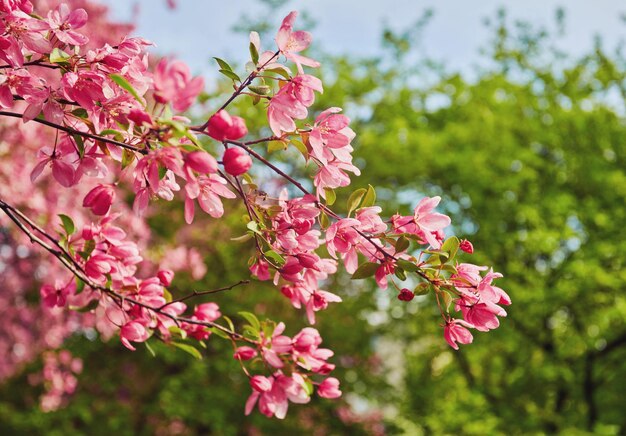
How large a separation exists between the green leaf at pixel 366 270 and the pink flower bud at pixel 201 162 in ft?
1.82

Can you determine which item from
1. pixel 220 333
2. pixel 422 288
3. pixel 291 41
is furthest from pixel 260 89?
pixel 220 333

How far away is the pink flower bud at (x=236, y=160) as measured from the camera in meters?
1.46

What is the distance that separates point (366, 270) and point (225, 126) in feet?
1.96

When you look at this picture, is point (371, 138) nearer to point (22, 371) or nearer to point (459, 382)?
point (459, 382)

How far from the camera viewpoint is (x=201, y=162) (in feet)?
4.50

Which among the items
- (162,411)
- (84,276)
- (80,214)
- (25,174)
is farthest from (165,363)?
(84,276)

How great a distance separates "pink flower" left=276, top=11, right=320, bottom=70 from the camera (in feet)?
5.78

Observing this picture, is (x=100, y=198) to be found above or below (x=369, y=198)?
below

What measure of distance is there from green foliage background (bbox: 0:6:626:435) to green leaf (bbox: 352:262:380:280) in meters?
5.62

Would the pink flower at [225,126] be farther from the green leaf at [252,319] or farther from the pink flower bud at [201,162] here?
the green leaf at [252,319]

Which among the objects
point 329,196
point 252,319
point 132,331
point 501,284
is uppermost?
point 329,196

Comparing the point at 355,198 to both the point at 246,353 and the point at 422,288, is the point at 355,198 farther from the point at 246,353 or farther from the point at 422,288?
the point at 246,353

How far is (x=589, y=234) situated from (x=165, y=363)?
6071mm

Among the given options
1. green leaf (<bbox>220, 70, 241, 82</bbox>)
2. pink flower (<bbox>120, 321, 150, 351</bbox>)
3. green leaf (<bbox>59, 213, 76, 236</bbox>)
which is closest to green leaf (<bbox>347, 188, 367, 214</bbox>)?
green leaf (<bbox>220, 70, 241, 82</bbox>)
